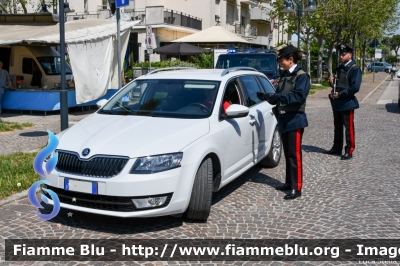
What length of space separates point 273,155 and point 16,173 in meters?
3.93

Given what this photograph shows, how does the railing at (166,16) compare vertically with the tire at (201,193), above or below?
above

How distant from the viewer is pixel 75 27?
1595 centimetres

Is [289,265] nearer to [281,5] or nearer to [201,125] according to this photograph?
[201,125]

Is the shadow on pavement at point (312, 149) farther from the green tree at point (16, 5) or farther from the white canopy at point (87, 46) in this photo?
the green tree at point (16, 5)

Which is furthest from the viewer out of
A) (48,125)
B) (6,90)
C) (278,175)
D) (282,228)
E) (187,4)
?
(187,4)

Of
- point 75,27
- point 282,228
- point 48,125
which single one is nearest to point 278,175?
point 282,228

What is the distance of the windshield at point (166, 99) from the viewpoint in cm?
584

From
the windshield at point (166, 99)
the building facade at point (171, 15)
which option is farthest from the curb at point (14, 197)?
the building facade at point (171, 15)

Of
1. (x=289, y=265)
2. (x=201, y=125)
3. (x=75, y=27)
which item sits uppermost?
(x=75, y=27)

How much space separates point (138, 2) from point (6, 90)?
68.6ft

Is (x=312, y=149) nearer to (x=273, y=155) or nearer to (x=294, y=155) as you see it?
(x=273, y=155)

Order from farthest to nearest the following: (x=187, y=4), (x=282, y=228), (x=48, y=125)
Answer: (x=187, y=4)
(x=48, y=125)
(x=282, y=228)

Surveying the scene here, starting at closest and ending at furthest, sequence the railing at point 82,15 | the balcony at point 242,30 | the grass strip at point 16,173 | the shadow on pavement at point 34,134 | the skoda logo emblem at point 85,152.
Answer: the skoda logo emblem at point 85,152 → the grass strip at point 16,173 → the shadow on pavement at point 34,134 → the railing at point 82,15 → the balcony at point 242,30

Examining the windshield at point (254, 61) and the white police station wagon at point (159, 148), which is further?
the windshield at point (254, 61)
